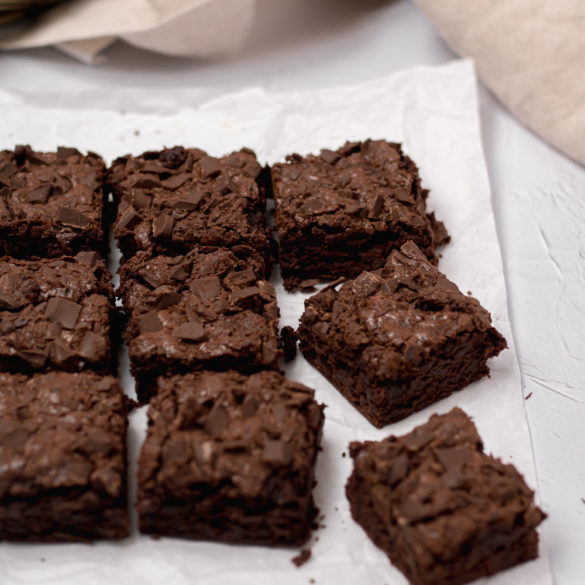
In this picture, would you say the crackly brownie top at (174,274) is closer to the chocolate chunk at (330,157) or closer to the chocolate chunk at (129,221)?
the chocolate chunk at (129,221)

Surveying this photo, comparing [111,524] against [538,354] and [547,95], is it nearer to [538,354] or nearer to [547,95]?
[538,354]

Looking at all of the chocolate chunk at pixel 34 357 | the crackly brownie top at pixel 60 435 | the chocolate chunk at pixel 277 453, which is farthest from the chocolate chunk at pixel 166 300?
the chocolate chunk at pixel 277 453

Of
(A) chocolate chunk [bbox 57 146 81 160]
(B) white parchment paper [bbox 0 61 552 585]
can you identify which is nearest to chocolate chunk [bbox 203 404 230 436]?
(B) white parchment paper [bbox 0 61 552 585]

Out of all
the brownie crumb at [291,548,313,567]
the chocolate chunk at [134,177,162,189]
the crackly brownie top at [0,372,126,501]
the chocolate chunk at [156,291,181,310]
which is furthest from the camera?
the chocolate chunk at [134,177,162,189]

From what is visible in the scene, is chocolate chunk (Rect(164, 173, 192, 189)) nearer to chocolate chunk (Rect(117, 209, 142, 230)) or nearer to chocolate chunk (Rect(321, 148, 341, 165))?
chocolate chunk (Rect(117, 209, 142, 230))

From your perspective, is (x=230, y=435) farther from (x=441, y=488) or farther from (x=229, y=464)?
(x=441, y=488)

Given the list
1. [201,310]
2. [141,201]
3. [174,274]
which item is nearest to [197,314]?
[201,310]
